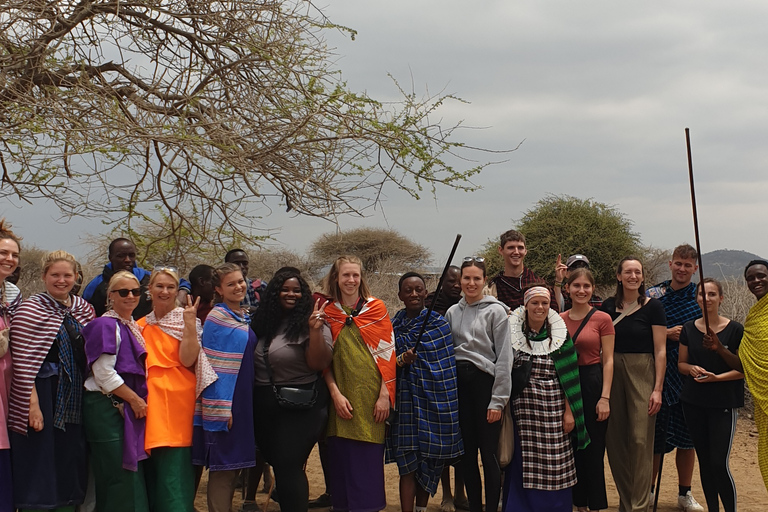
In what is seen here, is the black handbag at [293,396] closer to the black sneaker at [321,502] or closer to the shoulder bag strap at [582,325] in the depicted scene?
the black sneaker at [321,502]

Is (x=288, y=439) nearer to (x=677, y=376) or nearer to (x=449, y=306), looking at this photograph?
(x=449, y=306)

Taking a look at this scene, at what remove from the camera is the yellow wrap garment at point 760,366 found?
16.3 ft

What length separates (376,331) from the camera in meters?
5.00

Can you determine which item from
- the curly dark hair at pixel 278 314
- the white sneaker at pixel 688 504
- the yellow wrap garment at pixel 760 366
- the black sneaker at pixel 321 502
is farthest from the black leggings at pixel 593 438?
the black sneaker at pixel 321 502

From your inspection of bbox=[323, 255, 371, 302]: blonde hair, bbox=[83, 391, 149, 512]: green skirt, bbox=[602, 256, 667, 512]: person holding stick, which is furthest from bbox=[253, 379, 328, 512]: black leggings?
bbox=[602, 256, 667, 512]: person holding stick

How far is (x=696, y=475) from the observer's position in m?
7.16

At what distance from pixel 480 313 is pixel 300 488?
Answer: 1.62 metres

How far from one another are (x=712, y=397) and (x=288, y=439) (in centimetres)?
283

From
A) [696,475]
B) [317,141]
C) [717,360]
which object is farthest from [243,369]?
[696,475]

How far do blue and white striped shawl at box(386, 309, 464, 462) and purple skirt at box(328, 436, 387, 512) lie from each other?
18 centimetres

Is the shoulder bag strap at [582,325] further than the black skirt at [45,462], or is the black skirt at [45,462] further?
the shoulder bag strap at [582,325]

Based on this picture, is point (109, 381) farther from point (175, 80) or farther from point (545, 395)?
point (175, 80)

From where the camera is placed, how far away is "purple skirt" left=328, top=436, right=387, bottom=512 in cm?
498

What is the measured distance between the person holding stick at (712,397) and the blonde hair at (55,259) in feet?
13.3
